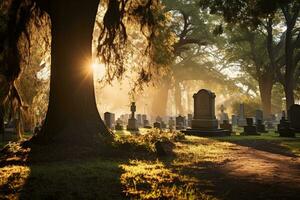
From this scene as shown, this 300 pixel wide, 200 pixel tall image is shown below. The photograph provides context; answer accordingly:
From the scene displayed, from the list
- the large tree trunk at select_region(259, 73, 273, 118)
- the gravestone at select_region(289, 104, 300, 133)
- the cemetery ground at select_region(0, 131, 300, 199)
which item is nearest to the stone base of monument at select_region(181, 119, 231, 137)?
the gravestone at select_region(289, 104, 300, 133)

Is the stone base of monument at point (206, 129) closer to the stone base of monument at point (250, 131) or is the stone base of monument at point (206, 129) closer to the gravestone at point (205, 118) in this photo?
the gravestone at point (205, 118)

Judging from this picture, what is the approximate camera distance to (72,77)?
1034 centimetres

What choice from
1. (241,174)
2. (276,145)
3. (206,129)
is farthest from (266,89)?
(241,174)

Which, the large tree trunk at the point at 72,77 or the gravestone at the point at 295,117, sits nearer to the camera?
the large tree trunk at the point at 72,77

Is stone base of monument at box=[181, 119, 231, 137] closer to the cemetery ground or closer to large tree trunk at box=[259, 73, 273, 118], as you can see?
the cemetery ground

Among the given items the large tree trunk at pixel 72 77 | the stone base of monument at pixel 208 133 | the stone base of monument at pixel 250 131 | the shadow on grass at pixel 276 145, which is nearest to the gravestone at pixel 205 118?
the stone base of monument at pixel 208 133

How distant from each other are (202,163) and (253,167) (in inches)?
50.5

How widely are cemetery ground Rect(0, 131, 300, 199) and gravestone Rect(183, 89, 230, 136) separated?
8459 millimetres

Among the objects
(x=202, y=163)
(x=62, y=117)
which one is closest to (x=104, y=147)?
(x=62, y=117)

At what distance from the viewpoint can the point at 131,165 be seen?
7930mm

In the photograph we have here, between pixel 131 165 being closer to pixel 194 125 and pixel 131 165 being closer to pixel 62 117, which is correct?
pixel 62 117

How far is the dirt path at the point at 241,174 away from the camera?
17.5 ft

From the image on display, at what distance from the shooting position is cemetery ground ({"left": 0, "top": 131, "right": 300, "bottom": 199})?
17.4 ft

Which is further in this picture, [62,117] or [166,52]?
[166,52]
